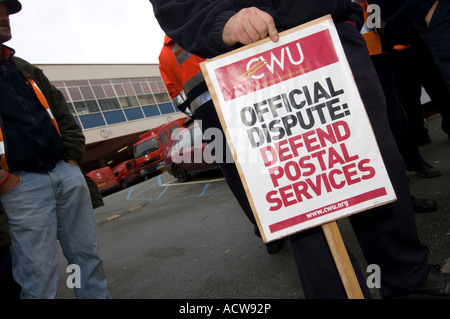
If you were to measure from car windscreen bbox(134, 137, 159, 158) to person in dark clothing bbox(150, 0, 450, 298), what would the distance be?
12.7m

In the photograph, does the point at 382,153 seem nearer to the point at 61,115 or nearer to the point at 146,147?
the point at 61,115

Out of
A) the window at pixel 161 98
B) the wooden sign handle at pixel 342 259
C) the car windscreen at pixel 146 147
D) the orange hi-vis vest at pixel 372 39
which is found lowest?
the wooden sign handle at pixel 342 259

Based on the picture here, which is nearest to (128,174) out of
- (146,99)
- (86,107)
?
(86,107)

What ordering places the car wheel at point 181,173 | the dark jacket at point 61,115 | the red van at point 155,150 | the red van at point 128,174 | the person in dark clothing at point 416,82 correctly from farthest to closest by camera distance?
the red van at point 128,174
the red van at point 155,150
the car wheel at point 181,173
the person in dark clothing at point 416,82
the dark jacket at point 61,115

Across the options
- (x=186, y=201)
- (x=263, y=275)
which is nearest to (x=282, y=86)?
(x=263, y=275)

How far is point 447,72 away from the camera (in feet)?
5.01

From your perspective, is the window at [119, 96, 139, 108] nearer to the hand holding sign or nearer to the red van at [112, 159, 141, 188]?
the red van at [112, 159, 141, 188]

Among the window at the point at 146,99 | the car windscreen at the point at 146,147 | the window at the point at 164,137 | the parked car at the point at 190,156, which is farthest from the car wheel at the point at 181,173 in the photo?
the window at the point at 146,99

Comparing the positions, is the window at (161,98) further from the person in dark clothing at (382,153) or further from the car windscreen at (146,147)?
the person in dark clothing at (382,153)

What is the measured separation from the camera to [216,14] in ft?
3.76

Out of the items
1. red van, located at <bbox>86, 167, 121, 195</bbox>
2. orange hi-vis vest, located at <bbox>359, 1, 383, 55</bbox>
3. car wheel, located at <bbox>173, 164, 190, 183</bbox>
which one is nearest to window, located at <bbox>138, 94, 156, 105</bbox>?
red van, located at <bbox>86, 167, 121, 195</bbox>

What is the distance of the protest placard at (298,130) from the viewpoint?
1.06 m

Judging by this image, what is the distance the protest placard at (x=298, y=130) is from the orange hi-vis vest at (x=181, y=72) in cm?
63
